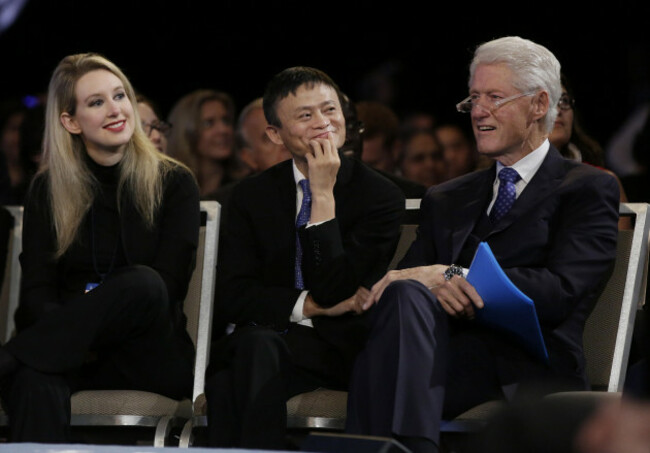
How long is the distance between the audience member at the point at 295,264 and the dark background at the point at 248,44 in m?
4.29

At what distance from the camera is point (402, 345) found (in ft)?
9.27

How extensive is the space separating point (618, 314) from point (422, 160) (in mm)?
2978

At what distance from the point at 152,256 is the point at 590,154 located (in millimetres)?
1859

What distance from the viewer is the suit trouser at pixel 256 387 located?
2965 mm

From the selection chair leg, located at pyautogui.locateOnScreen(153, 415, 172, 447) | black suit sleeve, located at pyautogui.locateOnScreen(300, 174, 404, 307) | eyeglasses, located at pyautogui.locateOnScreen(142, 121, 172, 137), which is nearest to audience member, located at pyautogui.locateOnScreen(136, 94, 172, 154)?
eyeglasses, located at pyautogui.locateOnScreen(142, 121, 172, 137)

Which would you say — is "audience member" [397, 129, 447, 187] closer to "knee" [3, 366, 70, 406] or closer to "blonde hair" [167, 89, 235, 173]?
"blonde hair" [167, 89, 235, 173]

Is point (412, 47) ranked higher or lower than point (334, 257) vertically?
higher

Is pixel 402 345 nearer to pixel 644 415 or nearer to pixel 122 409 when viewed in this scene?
pixel 122 409

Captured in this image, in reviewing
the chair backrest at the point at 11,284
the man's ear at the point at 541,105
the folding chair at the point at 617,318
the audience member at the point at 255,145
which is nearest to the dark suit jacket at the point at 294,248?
the folding chair at the point at 617,318

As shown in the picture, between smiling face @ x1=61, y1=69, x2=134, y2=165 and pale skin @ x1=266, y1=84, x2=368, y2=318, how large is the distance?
1.77 ft

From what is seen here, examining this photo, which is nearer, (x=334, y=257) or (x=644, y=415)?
(x=644, y=415)

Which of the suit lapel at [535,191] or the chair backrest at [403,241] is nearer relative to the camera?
the suit lapel at [535,191]

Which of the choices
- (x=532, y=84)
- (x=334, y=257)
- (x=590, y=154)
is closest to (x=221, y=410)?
(x=334, y=257)

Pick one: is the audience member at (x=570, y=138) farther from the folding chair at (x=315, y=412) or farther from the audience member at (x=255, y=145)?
the folding chair at (x=315, y=412)
